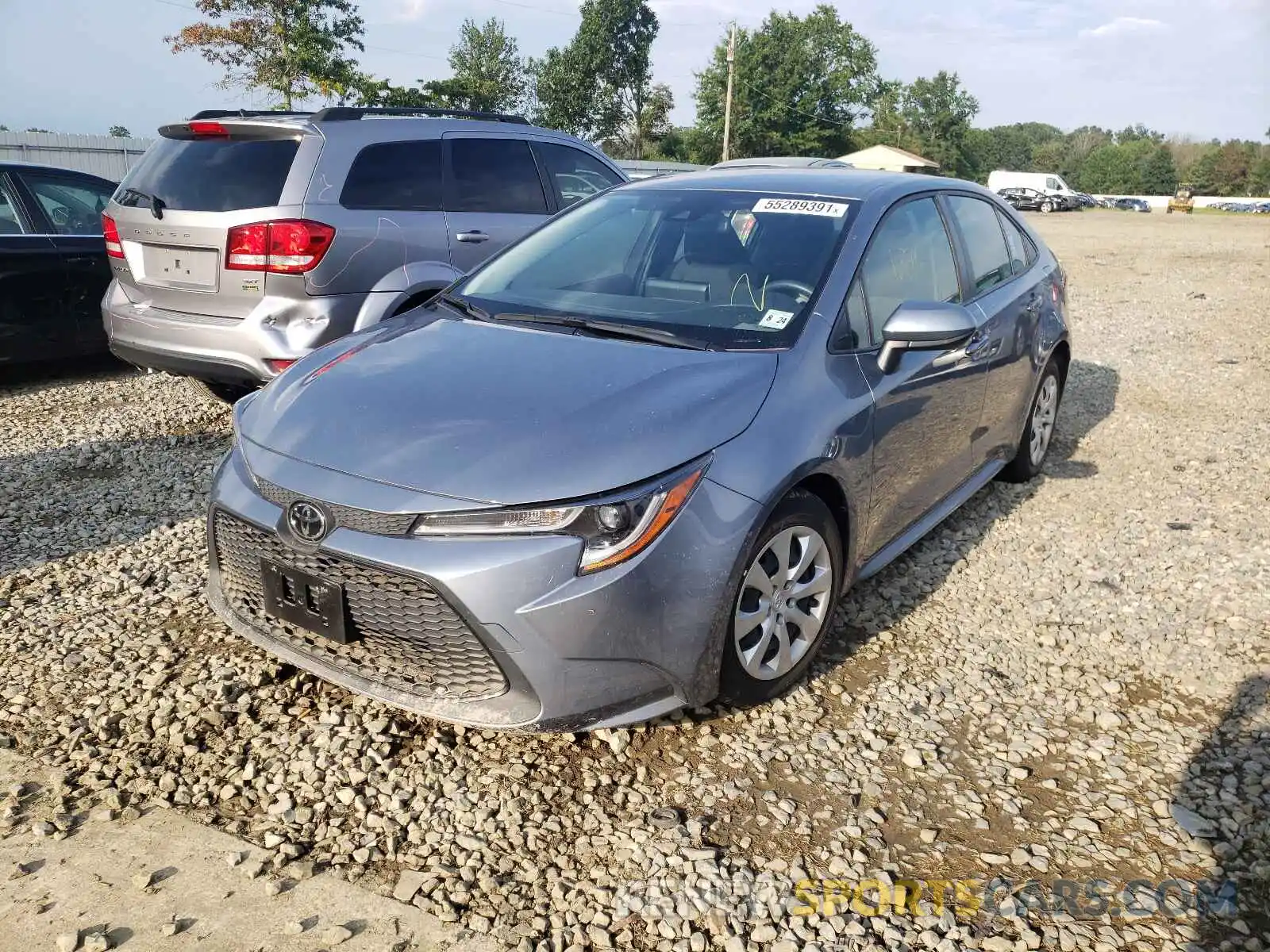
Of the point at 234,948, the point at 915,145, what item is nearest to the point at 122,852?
the point at 234,948

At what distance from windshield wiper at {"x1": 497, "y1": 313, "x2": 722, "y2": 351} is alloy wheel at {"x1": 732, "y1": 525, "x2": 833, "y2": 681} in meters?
0.69

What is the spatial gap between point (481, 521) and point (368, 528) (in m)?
0.31

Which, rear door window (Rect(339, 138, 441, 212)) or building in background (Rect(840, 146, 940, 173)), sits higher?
building in background (Rect(840, 146, 940, 173))

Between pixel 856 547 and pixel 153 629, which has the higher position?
pixel 856 547

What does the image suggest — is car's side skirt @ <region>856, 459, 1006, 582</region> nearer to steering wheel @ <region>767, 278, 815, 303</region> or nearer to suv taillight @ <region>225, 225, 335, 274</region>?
steering wheel @ <region>767, 278, 815, 303</region>

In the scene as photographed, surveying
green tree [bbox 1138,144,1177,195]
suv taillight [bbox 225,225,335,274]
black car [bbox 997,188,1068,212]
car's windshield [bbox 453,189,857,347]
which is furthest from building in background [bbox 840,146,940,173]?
car's windshield [bbox 453,189,857,347]

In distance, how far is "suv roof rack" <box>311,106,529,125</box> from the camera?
217 inches

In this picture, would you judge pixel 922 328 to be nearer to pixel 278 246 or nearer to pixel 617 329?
pixel 617 329

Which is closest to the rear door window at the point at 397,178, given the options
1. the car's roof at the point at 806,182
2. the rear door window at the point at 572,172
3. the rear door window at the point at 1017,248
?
the rear door window at the point at 572,172

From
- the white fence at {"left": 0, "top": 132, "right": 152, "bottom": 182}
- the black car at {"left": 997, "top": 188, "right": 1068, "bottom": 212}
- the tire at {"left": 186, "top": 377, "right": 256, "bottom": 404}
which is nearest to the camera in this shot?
the tire at {"left": 186, "top": 377, "right": 256, "bottom": 404}

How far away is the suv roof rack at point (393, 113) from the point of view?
5.50 metres

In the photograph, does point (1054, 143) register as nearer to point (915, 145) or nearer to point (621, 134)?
point (915, 145)

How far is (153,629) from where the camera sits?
143 inches

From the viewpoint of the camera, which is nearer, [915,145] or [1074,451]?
[1074,451]
